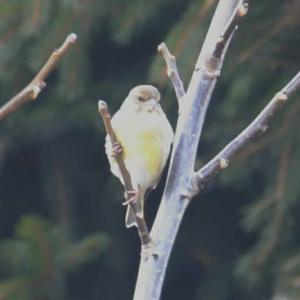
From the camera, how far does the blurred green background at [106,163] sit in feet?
12.6

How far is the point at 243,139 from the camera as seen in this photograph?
63.8 inches

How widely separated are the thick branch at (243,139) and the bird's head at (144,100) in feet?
2.47

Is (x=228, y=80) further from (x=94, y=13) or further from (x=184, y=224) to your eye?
(x=184, y=224)

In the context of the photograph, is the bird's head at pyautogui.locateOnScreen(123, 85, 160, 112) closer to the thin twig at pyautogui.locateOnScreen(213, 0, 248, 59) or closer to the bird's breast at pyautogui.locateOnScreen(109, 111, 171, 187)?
the bird's breast at pyautogui.locateOnScreen(109, 111, 171, 187)

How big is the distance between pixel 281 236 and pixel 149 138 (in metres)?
1.76

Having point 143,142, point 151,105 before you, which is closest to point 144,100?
point 151,105

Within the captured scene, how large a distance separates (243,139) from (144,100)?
812 mm

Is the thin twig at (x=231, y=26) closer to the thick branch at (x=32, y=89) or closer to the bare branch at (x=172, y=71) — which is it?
the bare branch at (x=172, y=71)

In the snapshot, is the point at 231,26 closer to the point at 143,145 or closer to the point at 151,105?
the point at 143,145

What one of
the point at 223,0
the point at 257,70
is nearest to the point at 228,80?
the point at 257,70

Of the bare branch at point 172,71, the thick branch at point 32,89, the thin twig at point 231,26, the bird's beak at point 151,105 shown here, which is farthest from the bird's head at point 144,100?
the thick branch at point 32,89

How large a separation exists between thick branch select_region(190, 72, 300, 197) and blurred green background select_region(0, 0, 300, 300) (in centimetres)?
202

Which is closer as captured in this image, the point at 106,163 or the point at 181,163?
the point at 181,163

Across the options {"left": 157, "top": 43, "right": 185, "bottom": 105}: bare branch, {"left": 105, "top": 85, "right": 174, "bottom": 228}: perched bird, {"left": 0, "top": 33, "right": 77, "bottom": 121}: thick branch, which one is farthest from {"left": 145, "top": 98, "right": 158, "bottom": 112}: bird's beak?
{"left": 0, "top": 33, "right": 77, "bottom": 121}: thick branch
